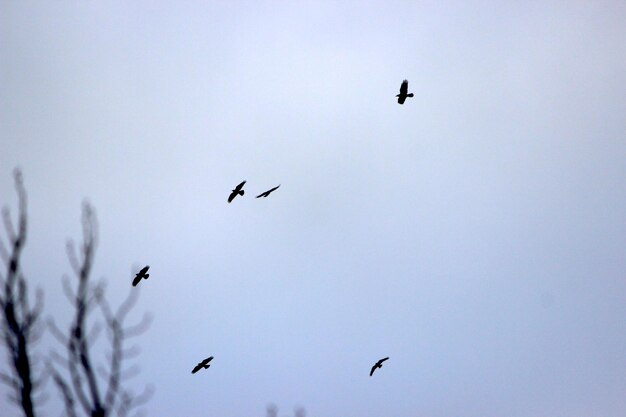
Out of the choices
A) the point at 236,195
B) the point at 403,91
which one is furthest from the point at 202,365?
the point at 403,91

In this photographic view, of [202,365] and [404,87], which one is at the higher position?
[404,87]

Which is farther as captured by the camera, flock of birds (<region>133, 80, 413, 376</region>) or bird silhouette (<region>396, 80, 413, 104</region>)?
bird silhouette (<region>396, 80, 413, 104</region>)

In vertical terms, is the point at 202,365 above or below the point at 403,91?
below

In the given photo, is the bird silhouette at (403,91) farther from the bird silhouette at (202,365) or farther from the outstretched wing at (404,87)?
the bird silhouette at (202,365)

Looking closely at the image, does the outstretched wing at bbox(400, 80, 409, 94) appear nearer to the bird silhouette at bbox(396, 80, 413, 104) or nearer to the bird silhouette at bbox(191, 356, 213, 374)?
Result: the bird silhouette at bbox(396, 80, 413, 104)

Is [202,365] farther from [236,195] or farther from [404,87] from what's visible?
[404,87]

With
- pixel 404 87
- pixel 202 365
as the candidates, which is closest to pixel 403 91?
pixel 404 87

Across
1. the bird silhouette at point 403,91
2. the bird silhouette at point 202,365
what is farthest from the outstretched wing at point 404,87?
the bird silhouette at point 202,365

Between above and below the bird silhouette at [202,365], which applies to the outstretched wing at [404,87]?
above

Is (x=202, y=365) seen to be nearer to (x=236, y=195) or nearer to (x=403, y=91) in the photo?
(x=236, y=195)

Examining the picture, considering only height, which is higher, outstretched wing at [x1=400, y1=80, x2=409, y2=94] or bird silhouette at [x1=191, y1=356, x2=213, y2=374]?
outstretched wing at [x1=400, y1=80, x2=409, y2=94]

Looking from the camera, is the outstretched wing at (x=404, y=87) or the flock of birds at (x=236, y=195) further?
the outstretched wing at (x=404, y=87)

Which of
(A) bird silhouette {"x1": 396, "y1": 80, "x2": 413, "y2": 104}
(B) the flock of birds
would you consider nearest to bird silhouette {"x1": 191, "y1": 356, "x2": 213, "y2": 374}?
(B) the flock of birds

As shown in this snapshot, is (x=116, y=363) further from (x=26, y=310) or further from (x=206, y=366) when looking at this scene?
(x=206, y=366)
